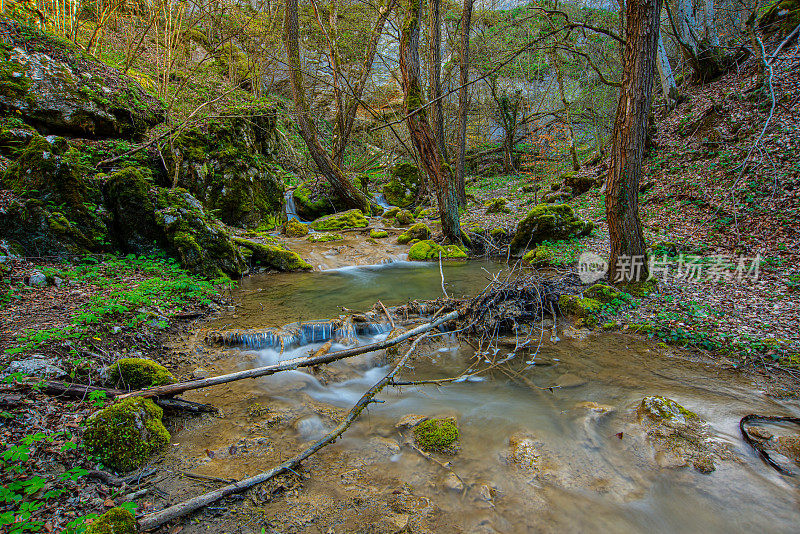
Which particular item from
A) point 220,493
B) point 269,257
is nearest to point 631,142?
point 220,493

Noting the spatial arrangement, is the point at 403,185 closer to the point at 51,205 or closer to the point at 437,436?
the point at 51,205

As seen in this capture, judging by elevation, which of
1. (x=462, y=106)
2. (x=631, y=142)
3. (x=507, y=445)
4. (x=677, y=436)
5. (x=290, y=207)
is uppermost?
(x=462, y=106)

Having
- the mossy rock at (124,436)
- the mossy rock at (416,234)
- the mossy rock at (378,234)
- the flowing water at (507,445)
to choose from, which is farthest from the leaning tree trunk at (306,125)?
the mossy rock at (124,436)

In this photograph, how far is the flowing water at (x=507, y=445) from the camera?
2.50 meters

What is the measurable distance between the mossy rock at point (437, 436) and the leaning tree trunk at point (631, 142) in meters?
4.60

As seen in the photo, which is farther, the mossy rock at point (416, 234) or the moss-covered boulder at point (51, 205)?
the mossy rock at point (416, 234)

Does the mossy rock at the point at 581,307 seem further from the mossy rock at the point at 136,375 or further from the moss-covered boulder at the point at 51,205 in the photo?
the moss-covered boulder at the point at 51,205

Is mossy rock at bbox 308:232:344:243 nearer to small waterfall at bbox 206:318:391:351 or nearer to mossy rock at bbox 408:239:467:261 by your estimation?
mossy rock at bbox 408:239:467:261

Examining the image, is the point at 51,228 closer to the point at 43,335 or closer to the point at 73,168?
the point at 73,168

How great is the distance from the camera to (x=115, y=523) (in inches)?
80.0

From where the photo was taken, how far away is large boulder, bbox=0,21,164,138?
24.2 ft

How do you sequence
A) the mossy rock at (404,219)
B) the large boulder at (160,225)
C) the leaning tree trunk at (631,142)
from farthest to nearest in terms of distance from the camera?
the mossy rock at (404,219) → the large boulder at (160,225) → the leaning tree trunk at (631,142)

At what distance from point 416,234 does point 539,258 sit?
472cm

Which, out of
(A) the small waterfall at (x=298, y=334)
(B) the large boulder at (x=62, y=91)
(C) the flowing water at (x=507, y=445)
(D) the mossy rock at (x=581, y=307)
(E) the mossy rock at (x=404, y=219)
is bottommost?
(C) the flowing water at (x=507, y=445)
